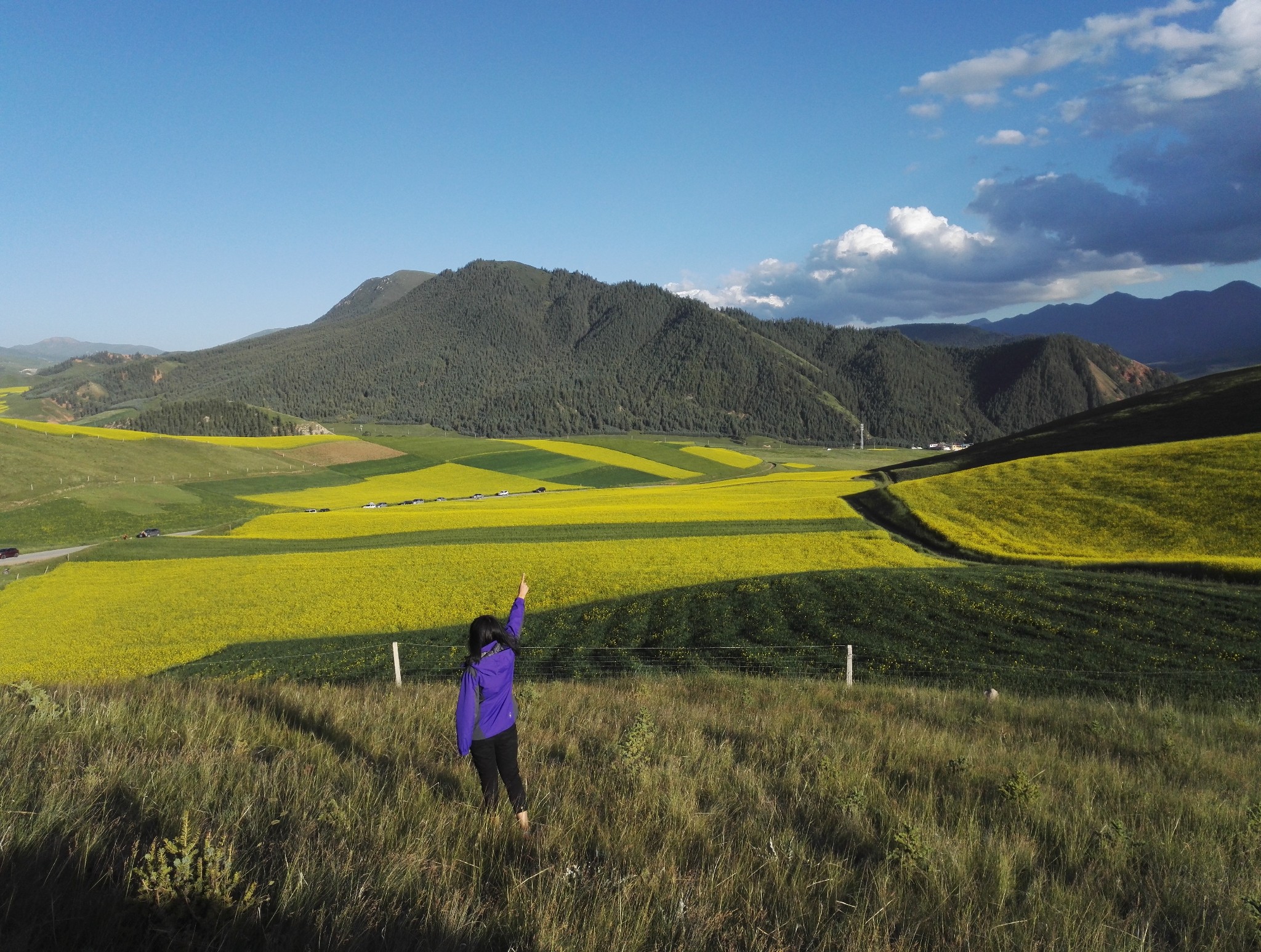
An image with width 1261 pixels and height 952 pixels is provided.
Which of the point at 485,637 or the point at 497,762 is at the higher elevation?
the point at 485,637

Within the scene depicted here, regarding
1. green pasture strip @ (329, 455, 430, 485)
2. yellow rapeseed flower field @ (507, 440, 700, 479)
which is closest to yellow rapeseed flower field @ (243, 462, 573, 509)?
green pasture strip @ (329, 455, 430, 485)

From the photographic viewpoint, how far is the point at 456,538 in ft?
123

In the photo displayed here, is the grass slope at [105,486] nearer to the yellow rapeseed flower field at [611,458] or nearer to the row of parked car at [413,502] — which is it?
the row of parked car at [413,502]

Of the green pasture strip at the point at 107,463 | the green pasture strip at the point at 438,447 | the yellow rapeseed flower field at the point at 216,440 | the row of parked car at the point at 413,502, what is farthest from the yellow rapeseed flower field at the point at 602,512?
the yellow rapeseed flower field at the point at 216,440

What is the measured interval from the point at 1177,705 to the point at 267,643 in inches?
937

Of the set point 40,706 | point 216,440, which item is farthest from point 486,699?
point 216,440

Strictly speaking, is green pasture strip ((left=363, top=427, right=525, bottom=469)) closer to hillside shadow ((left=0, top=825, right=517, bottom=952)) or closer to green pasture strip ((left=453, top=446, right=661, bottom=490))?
green pasture strip ((left=453, top=446, right=661, bottom=490))

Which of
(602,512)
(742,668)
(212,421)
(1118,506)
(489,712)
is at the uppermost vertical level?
(212,421)

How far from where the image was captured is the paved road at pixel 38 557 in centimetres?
3950

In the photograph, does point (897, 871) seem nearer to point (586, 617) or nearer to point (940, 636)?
point (940, 636)

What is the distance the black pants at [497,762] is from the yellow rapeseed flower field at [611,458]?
89401mm

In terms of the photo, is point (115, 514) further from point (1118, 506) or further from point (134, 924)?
point (1118, 506)

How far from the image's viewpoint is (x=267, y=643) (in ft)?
71.2

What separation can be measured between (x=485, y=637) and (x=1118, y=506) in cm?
3279
